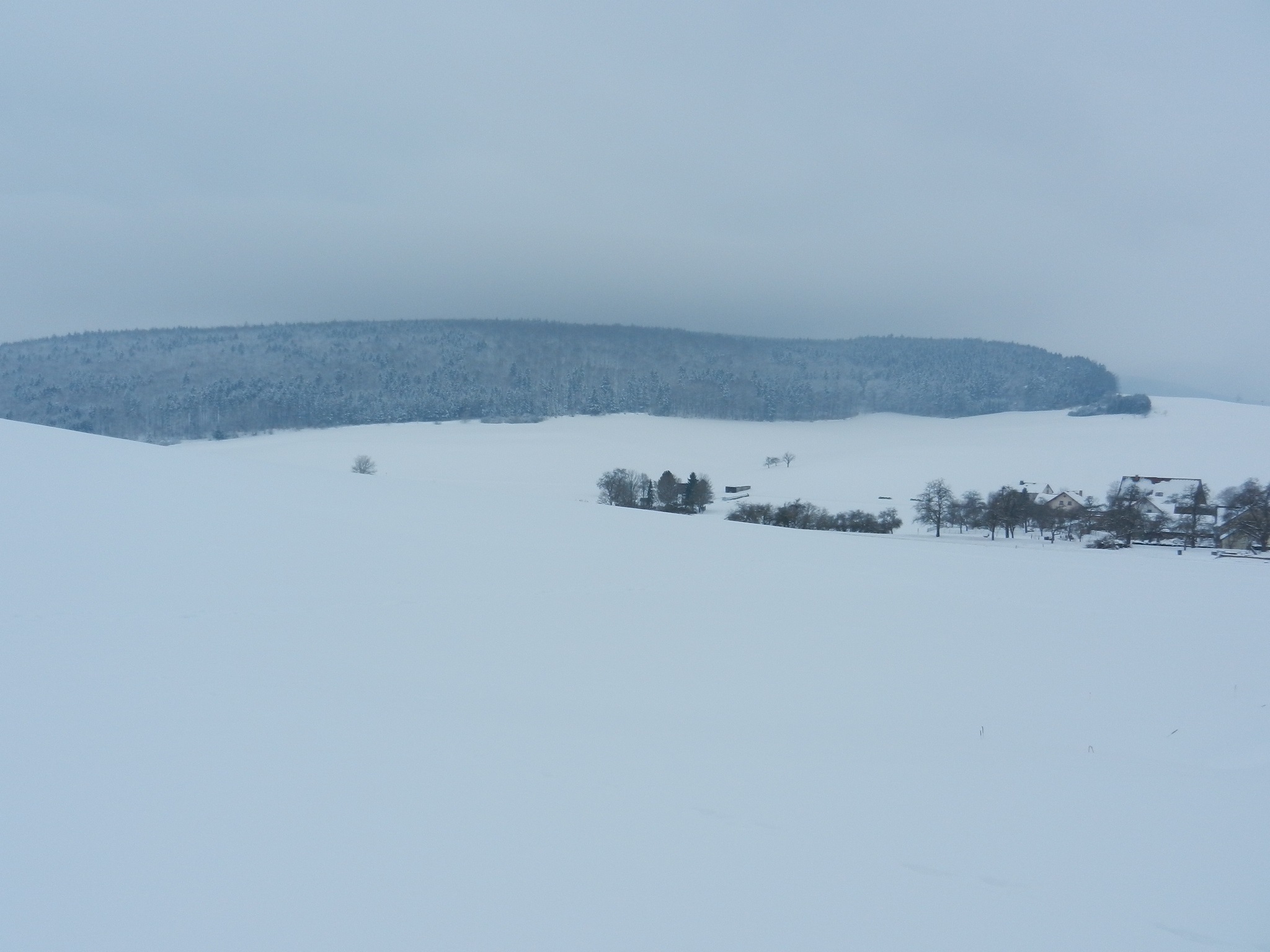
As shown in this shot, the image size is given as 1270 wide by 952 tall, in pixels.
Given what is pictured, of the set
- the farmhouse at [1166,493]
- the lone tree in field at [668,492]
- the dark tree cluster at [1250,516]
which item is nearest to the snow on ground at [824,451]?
the farmhouse at [1166,493]

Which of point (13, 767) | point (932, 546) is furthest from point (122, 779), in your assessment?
point (932, 546)

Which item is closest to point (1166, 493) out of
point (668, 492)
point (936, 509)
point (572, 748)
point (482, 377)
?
point (936, 509)

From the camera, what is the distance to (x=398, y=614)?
9031mm

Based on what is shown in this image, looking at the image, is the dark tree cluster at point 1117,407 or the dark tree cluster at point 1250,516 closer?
the dark tree cluster at point 1250,516

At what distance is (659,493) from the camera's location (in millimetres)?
50938

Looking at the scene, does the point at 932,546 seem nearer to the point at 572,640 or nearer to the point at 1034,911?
the point at 572,640

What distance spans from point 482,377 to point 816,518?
74.7m

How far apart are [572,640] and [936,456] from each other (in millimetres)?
71029

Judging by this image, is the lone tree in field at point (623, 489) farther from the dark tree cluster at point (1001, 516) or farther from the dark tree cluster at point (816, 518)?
the dark tree cluster at point (1001, 516)

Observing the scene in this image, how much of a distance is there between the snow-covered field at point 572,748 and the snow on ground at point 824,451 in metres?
34.4

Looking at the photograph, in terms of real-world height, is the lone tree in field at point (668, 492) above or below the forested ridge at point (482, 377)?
below

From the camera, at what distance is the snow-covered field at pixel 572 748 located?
337 cm

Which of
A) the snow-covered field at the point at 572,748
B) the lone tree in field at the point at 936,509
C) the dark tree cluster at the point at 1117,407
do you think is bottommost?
the lone tree in field at the point at 936,509

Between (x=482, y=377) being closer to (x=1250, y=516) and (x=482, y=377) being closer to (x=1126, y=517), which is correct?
(x=1126, y=517)
